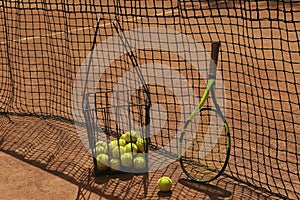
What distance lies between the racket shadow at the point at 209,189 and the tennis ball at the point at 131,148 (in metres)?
0.56

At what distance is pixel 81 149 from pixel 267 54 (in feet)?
16.8

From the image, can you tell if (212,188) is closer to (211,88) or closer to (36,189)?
(211,88)

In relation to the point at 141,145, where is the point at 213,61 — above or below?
above

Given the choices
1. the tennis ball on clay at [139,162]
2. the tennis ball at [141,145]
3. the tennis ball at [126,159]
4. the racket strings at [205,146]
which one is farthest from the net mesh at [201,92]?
the tennis ball at [126,159]

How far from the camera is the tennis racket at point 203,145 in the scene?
16.3 ft

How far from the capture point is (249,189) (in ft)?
16.1

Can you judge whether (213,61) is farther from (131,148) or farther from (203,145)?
(131,148)

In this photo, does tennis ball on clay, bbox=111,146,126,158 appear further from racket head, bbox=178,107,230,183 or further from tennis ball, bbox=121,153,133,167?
racket head, bbox=178,107,230,183

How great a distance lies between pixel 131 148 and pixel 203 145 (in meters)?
0.74

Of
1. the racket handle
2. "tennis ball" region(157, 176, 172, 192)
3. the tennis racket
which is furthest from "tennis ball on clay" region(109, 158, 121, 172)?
the racket handle

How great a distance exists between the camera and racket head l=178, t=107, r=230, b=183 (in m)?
4.98

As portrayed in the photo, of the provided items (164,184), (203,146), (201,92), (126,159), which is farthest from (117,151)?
(201,92)

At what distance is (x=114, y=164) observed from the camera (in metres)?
5.18

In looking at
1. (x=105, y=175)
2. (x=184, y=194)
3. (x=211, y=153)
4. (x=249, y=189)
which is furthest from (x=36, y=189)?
(x=249, y=189)
